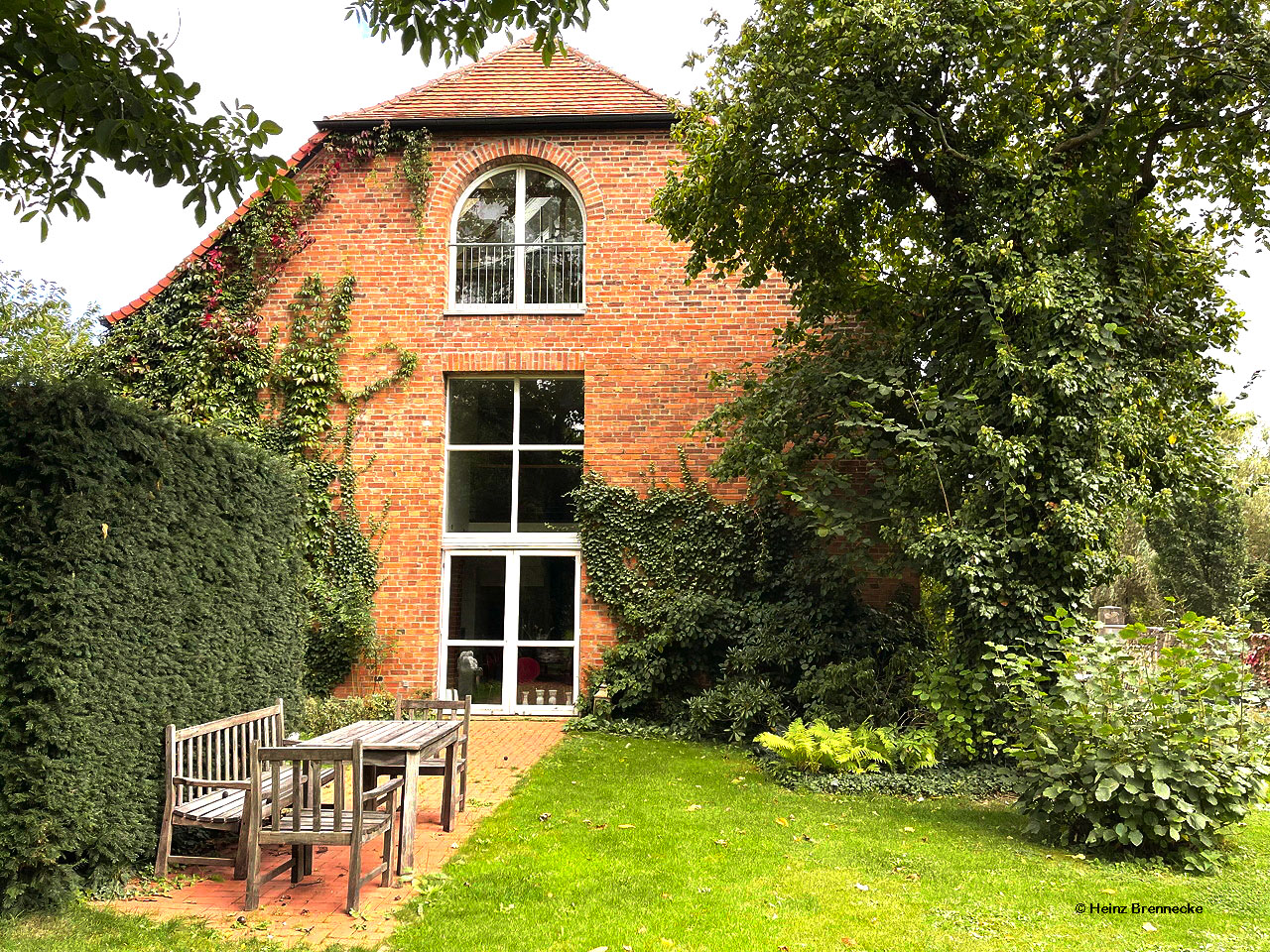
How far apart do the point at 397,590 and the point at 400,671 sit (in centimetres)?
105

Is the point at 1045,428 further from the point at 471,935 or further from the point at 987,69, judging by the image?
the point at 471,935

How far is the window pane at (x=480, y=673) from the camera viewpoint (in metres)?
12.5

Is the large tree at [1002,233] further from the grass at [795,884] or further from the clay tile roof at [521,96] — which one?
the clay tile roof at [521,96]

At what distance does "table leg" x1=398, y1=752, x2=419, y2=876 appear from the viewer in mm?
5668

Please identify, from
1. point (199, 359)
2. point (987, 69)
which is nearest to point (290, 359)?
point (199, 359)

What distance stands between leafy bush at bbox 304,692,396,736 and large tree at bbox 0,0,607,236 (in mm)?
6438

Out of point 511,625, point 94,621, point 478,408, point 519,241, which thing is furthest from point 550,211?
point 94,621

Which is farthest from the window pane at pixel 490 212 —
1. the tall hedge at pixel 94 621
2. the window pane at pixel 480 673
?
the tall hedge at pixel 94 621

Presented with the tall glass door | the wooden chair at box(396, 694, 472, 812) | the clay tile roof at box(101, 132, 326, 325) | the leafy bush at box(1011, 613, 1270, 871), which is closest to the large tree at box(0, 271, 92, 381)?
the clay tile roof at box(101, 132, 326, 325)

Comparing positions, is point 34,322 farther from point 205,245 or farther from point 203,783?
point 203,783

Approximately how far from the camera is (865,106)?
346 inches

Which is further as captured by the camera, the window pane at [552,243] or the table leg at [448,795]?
the window pane at [552,243]

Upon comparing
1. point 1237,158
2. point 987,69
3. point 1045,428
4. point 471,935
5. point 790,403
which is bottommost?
point 471,935

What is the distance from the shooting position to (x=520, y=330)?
1296cm
